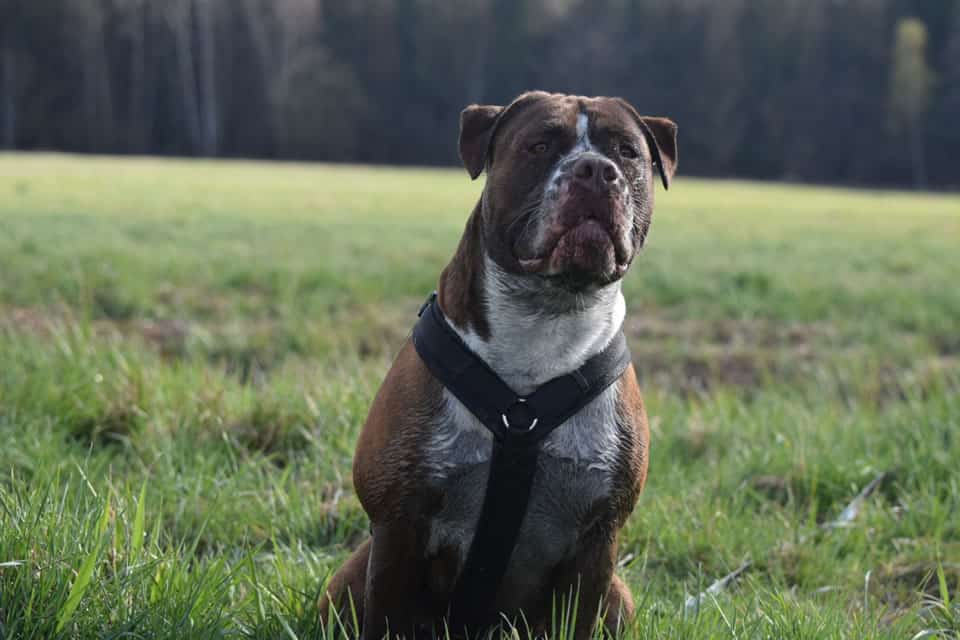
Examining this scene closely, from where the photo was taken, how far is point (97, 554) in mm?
2172

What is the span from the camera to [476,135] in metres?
2.73

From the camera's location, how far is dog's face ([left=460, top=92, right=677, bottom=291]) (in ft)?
7.85

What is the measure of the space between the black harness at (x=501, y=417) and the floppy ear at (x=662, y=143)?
2.05ft

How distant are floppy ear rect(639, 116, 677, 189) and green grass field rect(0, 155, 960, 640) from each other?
122 cm

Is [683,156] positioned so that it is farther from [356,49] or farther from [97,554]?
A: [97,554]

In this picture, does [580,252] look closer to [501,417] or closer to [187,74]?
[501,417]

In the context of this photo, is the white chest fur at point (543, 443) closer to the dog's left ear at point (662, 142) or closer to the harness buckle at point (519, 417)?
the harness buckle at point (519, 417)

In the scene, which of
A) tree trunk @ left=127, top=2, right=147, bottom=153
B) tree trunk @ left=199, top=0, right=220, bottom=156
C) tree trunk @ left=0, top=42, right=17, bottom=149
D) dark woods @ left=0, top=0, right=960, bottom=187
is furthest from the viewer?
tree trunk @ left=199, top=0, right=220, bottom=156

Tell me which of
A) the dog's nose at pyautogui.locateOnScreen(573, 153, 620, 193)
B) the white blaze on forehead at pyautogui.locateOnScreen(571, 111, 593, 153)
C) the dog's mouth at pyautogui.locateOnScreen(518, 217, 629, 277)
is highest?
the white blaze on forehead at pyautogui.locateOnScreen(571, 111, 593, 153)

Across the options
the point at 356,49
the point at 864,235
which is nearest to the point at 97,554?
the point at 864,235

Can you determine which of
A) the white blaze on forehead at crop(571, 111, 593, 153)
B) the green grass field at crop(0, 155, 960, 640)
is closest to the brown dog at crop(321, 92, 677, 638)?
the white blaze on forehead at crop(571, 111, 593, 153)

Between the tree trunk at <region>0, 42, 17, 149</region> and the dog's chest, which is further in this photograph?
the tree trunk at <region>0, 42, 17, 149</region>

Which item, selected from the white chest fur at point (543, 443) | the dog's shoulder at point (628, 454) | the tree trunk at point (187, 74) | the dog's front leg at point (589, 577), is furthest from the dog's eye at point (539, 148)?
the tree trunk at point (187, 74)

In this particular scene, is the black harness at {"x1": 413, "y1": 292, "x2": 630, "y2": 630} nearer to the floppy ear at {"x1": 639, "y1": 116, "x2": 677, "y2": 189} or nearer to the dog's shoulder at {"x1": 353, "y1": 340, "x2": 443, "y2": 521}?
the dog's shoulder at {"x1": 353, "y1": 340, "x2": 443, "y2": 521}
